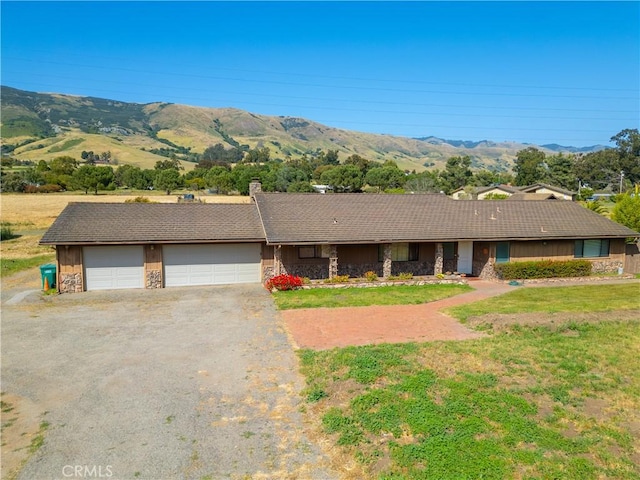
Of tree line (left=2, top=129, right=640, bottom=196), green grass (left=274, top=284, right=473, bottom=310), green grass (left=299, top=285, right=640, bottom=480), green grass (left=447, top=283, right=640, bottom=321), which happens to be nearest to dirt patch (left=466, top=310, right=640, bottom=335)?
green grass (left=447, top=283, right=640, bottom=321)

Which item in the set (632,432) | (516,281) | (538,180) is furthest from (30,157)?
(632,432)

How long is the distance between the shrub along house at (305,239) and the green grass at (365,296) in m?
1.54

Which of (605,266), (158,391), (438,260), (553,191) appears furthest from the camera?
(553,191)

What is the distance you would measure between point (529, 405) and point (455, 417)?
175 cm

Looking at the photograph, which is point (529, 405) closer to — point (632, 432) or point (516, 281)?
point (632, 432)

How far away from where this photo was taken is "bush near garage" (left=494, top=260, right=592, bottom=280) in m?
23.7

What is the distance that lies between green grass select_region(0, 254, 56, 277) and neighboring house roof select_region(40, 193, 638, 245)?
5868mm

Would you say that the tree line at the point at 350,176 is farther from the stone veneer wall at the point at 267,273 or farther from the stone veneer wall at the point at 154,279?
the stone veneer wall at the point at 154,279

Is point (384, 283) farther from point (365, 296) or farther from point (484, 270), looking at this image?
point (484, 270)

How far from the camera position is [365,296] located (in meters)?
20.4

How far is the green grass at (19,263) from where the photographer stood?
993 inches

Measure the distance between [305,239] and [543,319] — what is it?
10.7 m

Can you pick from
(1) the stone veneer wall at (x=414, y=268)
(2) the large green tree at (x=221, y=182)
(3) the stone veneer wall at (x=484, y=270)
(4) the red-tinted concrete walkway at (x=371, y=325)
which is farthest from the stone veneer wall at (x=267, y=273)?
(2) the large green tree at (x=221, y=182)

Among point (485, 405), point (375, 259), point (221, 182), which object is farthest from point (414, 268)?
point (221, 182)
